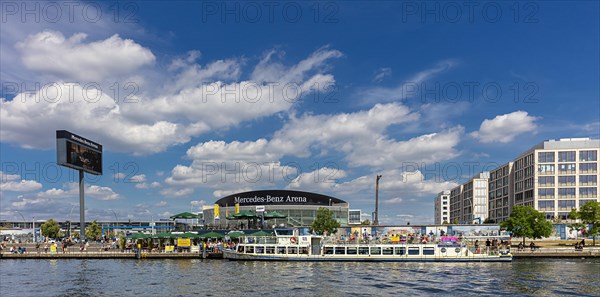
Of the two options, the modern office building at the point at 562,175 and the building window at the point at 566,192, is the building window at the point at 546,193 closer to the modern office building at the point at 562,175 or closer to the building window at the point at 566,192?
the modern office building at the point at 562,175

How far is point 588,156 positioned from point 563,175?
26.6 ft

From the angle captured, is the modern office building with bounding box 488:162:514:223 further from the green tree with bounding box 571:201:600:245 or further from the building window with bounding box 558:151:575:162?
the green tree with bounding box 571:201:600:245

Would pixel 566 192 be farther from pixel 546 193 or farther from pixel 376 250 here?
pixel 376 250

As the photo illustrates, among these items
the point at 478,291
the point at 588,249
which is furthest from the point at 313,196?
the point at 478,291

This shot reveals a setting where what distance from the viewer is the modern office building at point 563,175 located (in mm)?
147125

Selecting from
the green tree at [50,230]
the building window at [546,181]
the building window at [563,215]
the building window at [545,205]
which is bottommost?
the green tree at [50,230]

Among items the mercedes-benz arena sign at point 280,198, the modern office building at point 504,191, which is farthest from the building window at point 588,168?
the mercedes-benz arena sign at point 280,198

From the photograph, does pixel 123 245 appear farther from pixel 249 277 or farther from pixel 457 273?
pixel 457 273

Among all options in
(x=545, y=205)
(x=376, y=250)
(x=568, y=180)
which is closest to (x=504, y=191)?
(x=545, y=205)

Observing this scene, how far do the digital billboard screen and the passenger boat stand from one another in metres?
50.2

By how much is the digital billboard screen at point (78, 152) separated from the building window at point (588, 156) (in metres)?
126

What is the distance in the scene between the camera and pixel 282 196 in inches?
6727

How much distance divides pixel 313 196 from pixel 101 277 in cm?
11664

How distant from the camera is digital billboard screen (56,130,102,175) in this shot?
114688mm
